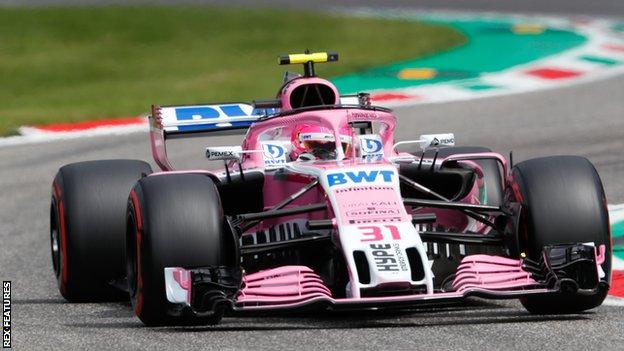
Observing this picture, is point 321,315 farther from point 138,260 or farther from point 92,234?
point 92,234

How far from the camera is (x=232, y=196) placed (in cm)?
993

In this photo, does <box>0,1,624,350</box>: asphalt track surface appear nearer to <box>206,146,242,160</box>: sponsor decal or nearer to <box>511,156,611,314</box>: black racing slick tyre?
<box>511,156,611,314</box>: black racing slick tyre

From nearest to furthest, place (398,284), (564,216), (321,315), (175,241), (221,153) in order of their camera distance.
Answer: (398,284)
(175,241)
(564,216)
(321,315)
(221,153)

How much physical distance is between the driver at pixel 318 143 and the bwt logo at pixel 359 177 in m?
0.99

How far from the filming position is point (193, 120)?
11742mm

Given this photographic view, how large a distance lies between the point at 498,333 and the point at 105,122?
1081 centimetres

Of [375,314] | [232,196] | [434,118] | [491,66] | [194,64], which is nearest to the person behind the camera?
[375,314]

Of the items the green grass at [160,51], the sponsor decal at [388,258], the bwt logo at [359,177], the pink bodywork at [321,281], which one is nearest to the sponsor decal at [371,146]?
the pink bodywork at [321,281]

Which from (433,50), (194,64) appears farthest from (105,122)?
(433,50)

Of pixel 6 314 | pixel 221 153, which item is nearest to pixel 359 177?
pixel 221 153

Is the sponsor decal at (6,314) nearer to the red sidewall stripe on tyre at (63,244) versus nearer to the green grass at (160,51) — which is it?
the red sidewall stripe on tyre at (63,244)

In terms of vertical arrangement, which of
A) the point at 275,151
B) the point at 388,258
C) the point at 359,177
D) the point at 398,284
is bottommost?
the point at 398,284

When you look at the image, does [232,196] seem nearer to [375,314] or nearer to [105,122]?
[375,314]

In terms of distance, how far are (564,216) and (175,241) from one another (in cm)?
211
